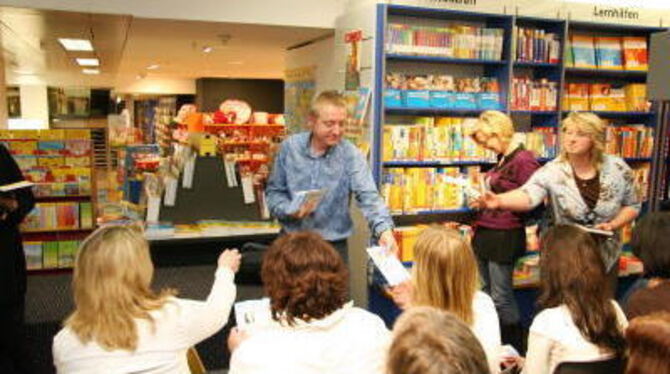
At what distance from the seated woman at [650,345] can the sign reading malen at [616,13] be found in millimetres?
4192

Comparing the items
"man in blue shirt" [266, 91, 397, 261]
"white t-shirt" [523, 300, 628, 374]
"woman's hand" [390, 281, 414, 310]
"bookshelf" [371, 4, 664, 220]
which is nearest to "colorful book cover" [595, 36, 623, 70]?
"bookshelf" [371, 4, 664, 220]

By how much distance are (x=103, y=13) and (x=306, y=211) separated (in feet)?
9.02

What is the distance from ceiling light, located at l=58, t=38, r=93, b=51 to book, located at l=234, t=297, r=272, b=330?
15.8 ft

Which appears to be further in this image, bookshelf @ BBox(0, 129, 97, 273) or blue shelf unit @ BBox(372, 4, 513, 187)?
bookshelf @ BBox(0, 129, 97, 273)

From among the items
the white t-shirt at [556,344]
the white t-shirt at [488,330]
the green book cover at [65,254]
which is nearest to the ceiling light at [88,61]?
the green book cover at [65,254]

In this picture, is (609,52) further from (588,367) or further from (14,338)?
(14,338)

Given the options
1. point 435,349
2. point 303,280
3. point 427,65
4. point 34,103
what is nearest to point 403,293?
point 303,280

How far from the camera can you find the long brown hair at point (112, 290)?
1.91m

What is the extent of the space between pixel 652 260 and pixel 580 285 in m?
0.57

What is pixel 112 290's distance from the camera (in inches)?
76.8

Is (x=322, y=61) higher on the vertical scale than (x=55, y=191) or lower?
higher

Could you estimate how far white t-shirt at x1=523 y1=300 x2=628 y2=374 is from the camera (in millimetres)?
1926

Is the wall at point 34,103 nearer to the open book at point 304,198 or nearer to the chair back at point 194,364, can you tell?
the open book at point 304,198

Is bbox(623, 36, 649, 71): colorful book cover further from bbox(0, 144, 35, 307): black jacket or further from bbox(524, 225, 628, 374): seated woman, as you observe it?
bbox(0, 144, 35, 307): black jacket
